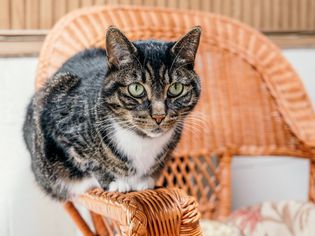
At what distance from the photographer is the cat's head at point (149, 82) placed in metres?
0.86

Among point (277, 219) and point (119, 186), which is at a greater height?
point (119, 186)

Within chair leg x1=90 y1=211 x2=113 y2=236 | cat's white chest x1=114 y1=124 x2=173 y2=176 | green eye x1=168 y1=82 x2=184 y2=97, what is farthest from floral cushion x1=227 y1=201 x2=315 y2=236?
green eye x1=168 y1=82 x2=184 y2=97

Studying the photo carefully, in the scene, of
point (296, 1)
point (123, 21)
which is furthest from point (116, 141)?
point (296, 1)

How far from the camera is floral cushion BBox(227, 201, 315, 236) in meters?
1.29

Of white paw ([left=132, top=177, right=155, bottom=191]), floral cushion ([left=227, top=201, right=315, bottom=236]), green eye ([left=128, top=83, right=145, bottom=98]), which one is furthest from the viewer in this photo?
floral cushion ([left=227, top=201, right=315, bottom=236])

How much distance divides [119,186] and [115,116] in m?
0.13

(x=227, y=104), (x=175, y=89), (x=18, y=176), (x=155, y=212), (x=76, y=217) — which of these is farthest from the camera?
(x=227, y=104)

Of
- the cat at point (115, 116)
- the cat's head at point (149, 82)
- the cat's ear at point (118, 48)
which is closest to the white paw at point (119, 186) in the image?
the cat at point (115, 116)

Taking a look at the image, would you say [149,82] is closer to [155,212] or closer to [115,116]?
[115,116]

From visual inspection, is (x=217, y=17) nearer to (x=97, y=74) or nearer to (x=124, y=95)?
(x=97, y=74)

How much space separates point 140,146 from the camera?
0.95 m

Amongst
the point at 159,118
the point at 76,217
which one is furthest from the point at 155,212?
the point at 76,217

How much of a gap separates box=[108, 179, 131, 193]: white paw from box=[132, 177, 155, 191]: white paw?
0.02 m

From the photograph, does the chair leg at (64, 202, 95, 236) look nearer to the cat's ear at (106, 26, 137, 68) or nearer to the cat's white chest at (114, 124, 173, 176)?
the cat's white chest at (114, 124, 173, 176)
